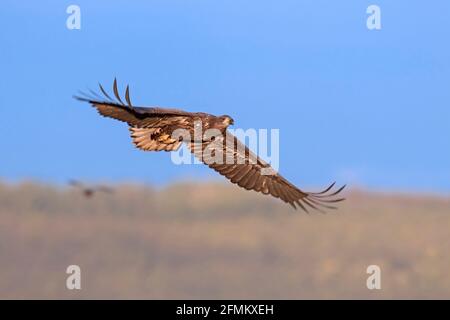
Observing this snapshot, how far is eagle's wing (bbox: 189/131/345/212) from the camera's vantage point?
63.0 feet

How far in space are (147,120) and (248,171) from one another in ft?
10.2

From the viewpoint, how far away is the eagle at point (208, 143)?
56.8 feet

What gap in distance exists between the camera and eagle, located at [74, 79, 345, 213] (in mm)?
17312

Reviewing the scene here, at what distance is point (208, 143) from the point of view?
18.8 metres

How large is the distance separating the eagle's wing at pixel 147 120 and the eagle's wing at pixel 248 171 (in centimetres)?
102

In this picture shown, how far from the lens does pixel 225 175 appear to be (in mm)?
19859

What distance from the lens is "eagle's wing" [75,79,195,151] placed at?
16922 mm

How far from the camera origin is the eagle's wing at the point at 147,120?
16922mm

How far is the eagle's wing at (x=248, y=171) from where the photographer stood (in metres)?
19.2
